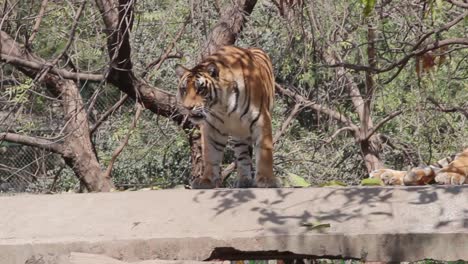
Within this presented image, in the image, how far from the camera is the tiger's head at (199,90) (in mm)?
6273

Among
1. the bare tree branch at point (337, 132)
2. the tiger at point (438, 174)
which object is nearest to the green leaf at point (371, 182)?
the tiger at point (438, 174)

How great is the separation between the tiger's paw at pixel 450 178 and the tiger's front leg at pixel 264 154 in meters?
1.12

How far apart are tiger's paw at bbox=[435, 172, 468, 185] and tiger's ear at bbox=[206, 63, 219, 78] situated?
1.75 m

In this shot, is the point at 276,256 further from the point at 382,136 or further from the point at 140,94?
the point at 382,136

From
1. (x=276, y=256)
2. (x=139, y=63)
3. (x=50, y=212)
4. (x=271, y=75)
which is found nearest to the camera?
(x=276, y=256)

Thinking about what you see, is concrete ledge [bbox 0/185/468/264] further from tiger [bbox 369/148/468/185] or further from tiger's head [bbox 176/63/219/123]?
tiger's head [bbox 176/63/219/123]

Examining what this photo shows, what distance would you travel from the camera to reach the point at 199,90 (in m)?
6.30

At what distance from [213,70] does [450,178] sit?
72.8 inches

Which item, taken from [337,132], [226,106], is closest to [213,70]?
[226,106]

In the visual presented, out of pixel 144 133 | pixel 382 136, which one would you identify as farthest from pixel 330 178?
pixel 144 133

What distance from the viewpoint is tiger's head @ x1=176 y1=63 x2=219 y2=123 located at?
6.27m

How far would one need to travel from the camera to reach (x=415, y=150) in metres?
9.69

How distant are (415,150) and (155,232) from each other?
533cm

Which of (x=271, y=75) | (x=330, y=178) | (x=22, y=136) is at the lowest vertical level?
(x=330, y=178)
